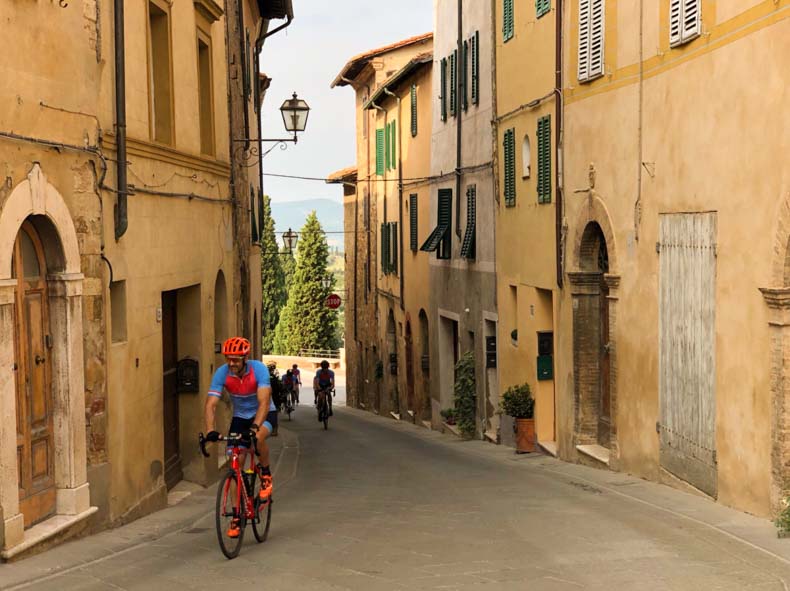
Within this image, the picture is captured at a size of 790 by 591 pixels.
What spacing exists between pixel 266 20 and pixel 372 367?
16.1 m

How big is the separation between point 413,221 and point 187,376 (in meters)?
17.6

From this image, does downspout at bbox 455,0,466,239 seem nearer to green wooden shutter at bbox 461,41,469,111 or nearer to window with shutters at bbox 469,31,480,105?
green wooden shutter at bbox 461,41,469,111

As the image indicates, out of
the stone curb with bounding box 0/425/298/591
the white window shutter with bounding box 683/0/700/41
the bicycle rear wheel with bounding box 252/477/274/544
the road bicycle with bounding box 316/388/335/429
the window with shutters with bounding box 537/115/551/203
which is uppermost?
the white window shutter with bounding box 683/0/700/41

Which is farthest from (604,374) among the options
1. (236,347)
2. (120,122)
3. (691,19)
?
(236,347)

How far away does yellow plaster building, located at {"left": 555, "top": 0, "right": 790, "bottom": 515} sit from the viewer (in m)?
10.9

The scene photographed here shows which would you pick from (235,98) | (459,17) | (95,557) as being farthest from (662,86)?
(459,17)

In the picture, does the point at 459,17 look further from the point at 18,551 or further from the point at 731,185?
the point at 18,551

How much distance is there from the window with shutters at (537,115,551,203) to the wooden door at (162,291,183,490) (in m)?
6.32

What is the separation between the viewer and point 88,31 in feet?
37.9

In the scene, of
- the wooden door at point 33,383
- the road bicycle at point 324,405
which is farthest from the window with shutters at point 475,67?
the wooden door at point 33,383

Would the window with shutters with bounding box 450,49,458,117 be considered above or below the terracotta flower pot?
above

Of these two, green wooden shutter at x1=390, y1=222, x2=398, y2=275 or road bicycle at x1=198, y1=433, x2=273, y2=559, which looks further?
green wooden shutter at x1=390, y1=222, x2=398, y2=275

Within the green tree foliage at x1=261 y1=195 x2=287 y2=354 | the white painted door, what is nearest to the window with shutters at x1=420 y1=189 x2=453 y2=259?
the white painted door

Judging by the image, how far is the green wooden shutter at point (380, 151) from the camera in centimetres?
3981
